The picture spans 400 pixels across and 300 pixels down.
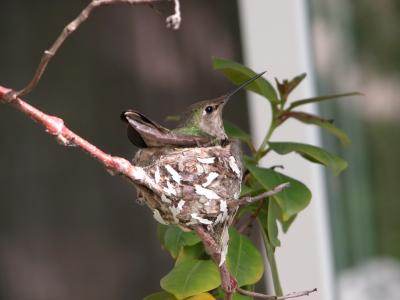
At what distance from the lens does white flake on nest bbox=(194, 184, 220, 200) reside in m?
1.45

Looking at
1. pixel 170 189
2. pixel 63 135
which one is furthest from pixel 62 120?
pixel 170 189

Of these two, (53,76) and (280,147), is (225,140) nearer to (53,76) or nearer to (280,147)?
(280,147)

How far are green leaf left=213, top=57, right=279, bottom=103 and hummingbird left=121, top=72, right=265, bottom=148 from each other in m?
0.02

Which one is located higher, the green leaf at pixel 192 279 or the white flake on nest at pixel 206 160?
the white flake on nest at pixel 206 160

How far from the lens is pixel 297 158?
11.2 feet

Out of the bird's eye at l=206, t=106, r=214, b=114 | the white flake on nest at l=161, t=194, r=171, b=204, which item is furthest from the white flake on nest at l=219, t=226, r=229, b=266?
the bird's eye at l=206, t=106, r=214, b=114

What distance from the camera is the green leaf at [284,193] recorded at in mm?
1422

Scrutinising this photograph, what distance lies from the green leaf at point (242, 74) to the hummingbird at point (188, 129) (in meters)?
0.02

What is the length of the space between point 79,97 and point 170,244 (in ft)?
8.79

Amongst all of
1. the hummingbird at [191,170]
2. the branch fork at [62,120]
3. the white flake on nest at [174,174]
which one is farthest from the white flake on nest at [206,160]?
the branch fork at [62,120]

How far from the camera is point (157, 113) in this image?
4.00 m

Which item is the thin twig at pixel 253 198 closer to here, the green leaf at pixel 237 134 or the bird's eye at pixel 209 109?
the green leaf at pixel 237 134

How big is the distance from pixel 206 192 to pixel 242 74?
279mm

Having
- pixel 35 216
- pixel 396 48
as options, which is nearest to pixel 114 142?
pixel 35 216
